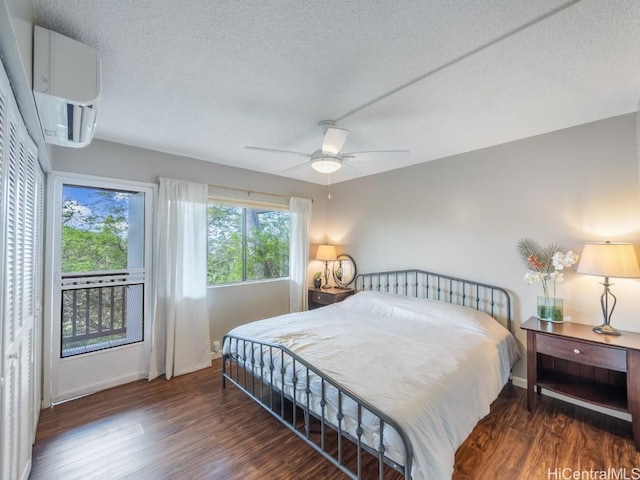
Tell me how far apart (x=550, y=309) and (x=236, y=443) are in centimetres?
293

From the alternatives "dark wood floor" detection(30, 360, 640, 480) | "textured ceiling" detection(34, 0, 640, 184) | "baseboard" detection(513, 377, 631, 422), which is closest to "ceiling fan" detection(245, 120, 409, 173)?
"textured ceiling" detection(34, 0, 640, 184)

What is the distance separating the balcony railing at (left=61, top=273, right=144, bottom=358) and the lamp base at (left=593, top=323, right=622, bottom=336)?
4368 millimetres

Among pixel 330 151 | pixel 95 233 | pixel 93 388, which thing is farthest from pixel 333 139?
pixel 93 388

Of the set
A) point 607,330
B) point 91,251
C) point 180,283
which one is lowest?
point 607,330

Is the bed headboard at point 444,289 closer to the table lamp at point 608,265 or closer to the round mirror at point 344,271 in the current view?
the round mirror at point 344,271

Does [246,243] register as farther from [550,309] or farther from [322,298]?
[550,309]

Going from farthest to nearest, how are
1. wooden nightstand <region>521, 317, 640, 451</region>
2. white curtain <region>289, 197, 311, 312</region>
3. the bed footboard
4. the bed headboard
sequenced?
white curtain <region>289, 197, 311, 312</region>
the bed headboard
wooden nightstand <region>521, 317, 640, 451</region>
the bed footboard

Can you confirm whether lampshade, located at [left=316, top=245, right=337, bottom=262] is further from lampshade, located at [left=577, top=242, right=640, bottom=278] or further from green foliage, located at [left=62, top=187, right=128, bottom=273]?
lampshade, located at [left=577, top=242, right=640, bottom=278]

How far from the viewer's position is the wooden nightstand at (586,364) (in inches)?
80.7

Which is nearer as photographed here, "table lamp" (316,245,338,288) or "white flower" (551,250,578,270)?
"white flower" (551,250,578,270)

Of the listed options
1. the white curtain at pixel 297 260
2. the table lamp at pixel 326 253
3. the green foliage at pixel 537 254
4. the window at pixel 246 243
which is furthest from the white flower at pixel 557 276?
the window at pixel 246 243

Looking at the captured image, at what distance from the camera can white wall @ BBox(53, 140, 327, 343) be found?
112 inches

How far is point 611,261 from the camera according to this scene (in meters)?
2.20

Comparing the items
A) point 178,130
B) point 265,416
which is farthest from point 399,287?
point 178,130
